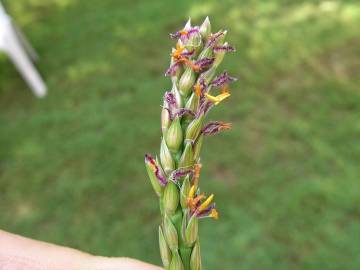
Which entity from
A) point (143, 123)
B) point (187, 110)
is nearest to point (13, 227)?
point (143, 123)

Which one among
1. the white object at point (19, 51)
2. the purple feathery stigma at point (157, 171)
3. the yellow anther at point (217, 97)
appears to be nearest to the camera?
the yellow anther at point (217, 97)

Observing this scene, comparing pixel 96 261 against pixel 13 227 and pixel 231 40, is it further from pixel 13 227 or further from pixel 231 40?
pixel 231 40

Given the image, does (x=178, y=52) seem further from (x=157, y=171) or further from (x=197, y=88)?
(x=157, y=171)

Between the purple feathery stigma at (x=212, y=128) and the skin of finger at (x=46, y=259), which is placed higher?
the skin of finger at (x=46, y=259)

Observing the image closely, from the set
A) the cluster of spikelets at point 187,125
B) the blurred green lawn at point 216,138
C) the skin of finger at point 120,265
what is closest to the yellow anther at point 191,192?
the cluster of spikelets at point 187,125

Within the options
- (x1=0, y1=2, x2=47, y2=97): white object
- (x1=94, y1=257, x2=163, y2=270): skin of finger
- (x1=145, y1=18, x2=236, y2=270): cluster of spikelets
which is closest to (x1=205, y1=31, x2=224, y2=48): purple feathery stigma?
(x1=145, y1=18, x2=236, y2=270): cluster of spikelets

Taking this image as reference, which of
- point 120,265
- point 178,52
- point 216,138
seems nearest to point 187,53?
point 178,52

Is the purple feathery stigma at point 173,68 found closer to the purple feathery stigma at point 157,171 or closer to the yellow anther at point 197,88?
the yellow anther at point 197,88

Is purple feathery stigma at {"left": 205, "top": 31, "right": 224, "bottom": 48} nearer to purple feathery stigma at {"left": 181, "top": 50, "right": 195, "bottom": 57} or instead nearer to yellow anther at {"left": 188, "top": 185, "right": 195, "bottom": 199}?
purple feathery stigma at {"left": 181, "top": 50, "right": 195, "bottom": 57}
